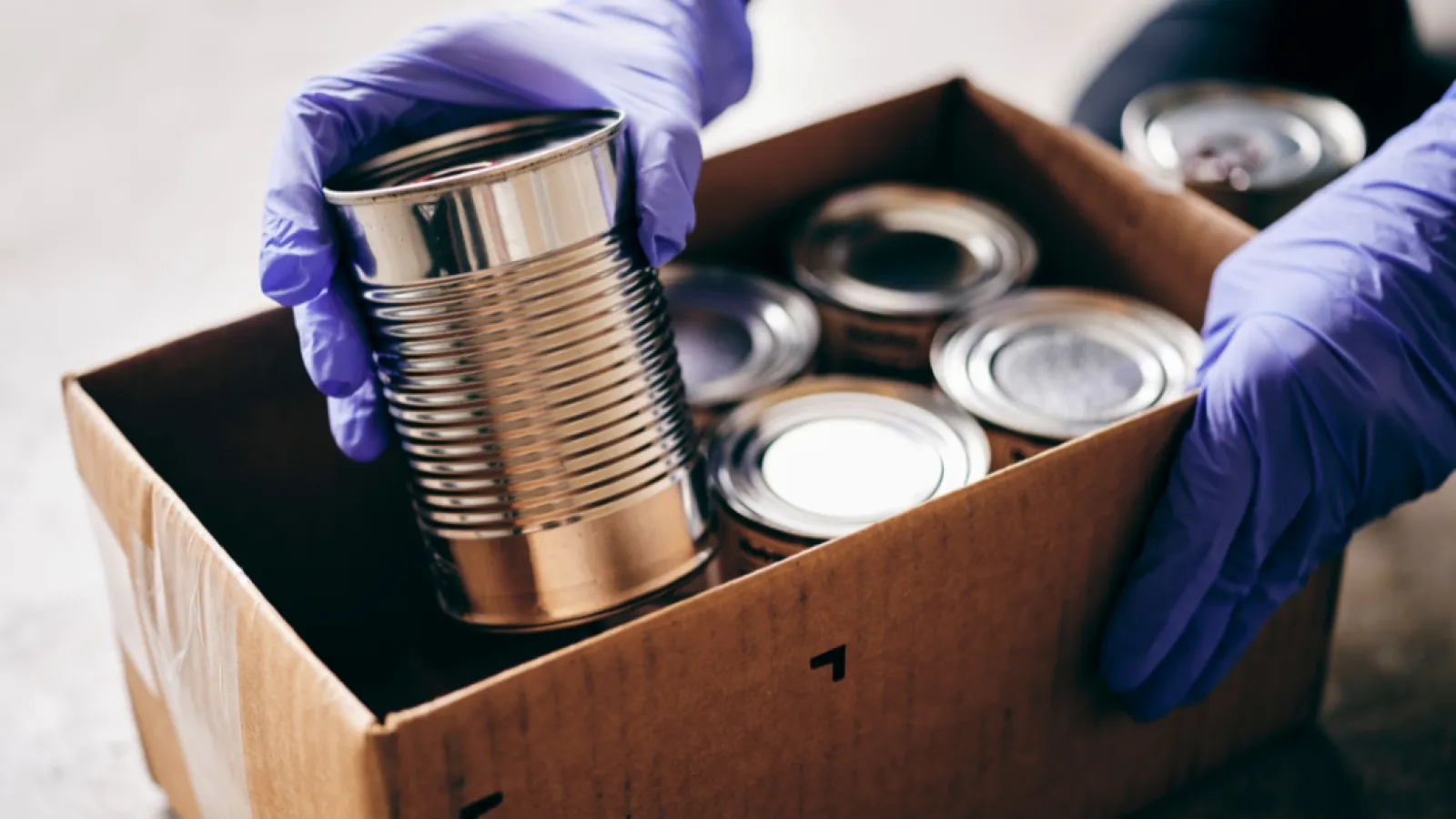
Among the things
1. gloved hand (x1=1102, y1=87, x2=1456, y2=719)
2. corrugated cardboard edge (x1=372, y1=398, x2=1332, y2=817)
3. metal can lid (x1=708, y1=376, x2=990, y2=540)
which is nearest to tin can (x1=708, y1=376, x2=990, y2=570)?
metal can lid (x1=708, y1=376, x2=990, y2=540)

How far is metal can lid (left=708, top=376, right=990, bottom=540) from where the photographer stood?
54.9 inches

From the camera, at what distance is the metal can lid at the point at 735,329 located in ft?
5.44

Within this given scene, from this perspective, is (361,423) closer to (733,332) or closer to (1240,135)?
(733,332)

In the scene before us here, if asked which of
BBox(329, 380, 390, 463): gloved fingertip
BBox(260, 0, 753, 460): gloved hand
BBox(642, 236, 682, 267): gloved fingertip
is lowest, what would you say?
BBox(329, 380, 390, 463): gloved fingertip

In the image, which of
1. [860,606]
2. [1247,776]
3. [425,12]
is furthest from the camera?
[425,12]

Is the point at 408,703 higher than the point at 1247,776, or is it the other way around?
the point at 408,703

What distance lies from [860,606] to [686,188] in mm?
435

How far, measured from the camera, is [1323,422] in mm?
1326

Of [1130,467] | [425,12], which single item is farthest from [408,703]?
[425,12]

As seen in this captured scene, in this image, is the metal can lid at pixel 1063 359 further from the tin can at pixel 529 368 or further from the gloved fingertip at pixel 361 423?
the gloved fingertip at pixel 361 423

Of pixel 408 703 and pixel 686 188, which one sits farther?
pixel 408 703

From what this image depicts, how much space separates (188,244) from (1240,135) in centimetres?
202

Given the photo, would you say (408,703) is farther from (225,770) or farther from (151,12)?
(151,12)

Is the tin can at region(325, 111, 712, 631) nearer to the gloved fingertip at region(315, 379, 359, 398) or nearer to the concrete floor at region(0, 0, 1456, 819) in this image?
the gloved fingertip at region(315, 379, 359, 398)
